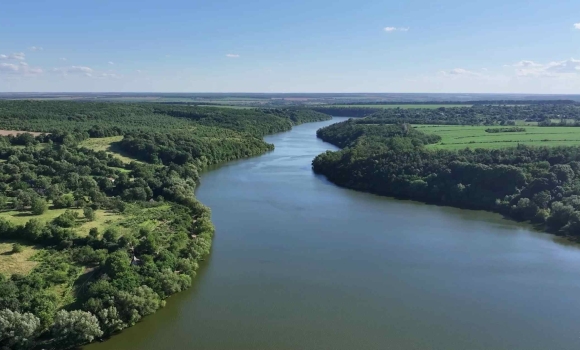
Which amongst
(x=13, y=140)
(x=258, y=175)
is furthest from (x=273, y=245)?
(x=13, y=140)

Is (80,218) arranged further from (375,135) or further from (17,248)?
(375,135)

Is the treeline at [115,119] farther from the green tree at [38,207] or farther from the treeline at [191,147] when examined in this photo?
the green tree at [38,207]

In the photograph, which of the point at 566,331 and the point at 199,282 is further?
the point at 199,282

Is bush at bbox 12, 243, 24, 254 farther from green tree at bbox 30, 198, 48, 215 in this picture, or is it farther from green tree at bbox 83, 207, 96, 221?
green tree at bbox 30, 198, 48, 215

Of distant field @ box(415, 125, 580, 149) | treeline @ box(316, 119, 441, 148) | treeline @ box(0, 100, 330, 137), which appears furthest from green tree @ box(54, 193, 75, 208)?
distant field @ box(415, 125, 580, 149)

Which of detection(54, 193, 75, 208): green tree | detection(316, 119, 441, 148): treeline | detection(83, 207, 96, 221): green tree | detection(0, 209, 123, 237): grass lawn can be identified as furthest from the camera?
detection(316, 119, 441, 148): treeline

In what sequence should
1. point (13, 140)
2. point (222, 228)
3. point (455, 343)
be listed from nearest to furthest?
1. point (455, 343)
2. point (222, 228)
3. point (13, 140)

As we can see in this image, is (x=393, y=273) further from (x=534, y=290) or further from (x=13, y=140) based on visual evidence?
(x=13, y=140)
